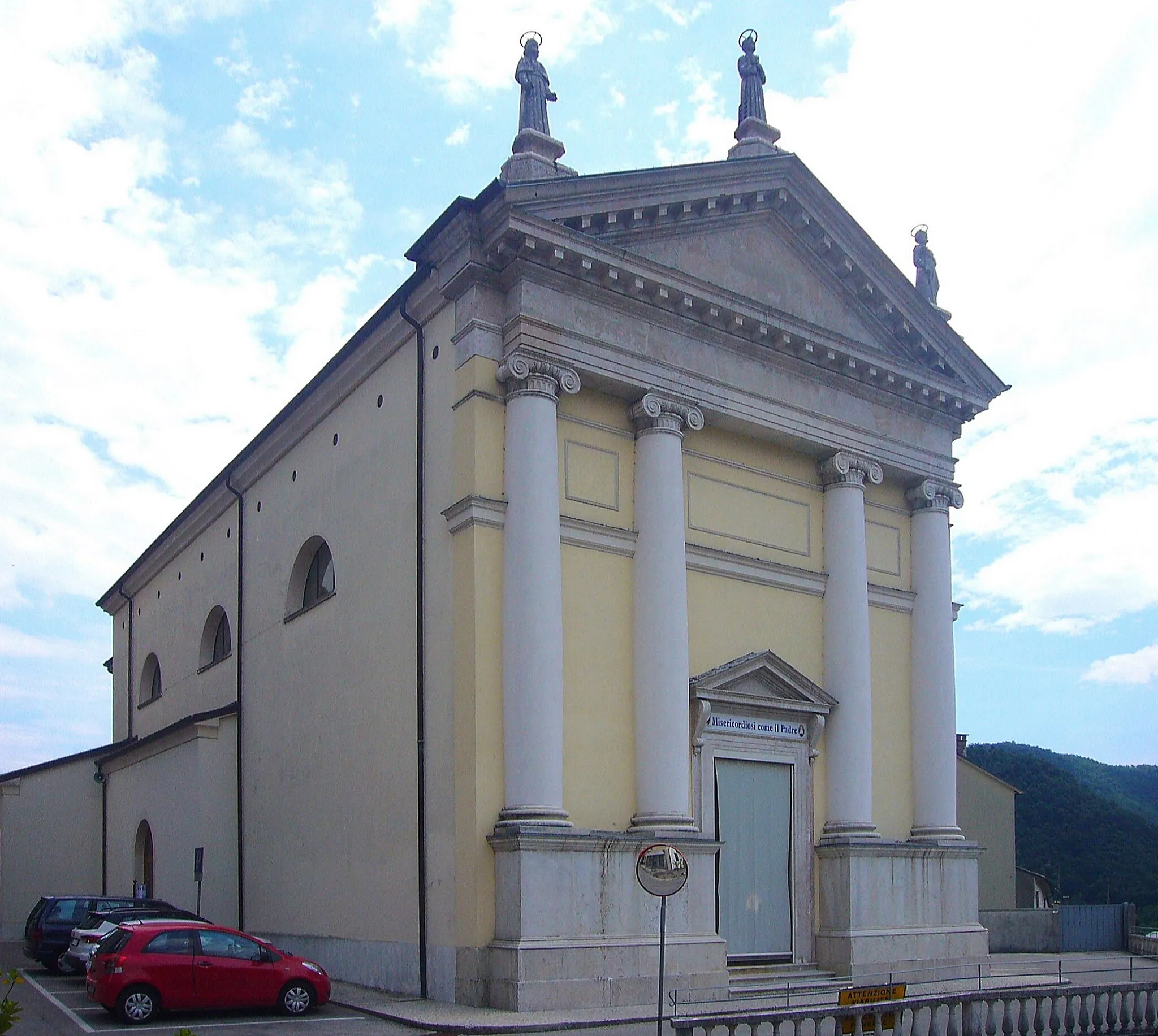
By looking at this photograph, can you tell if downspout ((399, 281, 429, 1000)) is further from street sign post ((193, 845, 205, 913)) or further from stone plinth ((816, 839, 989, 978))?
street sign post ((193, 845, 205, 913))

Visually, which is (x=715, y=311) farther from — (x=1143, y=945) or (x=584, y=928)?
(x=1143, y=945)

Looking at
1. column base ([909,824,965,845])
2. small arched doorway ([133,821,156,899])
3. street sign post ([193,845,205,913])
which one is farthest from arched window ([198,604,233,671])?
column base ([909,824,965,845])

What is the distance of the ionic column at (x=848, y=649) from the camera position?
20.5 m

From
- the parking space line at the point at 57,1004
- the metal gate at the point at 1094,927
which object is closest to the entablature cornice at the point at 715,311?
the parking space line at the point at 57,1004

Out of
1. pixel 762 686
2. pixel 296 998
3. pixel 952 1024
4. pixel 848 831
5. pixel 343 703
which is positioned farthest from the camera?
pixel 343 703

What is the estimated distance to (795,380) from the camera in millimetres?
21000

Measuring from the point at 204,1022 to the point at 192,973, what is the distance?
611 millimetres

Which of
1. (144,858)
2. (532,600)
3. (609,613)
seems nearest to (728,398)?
(609,613)

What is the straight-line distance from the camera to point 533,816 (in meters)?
16.4

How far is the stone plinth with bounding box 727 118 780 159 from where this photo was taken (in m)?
21.8

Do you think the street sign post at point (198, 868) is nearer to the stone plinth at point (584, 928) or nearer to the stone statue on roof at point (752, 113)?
the stone plinth at point (584, 928)

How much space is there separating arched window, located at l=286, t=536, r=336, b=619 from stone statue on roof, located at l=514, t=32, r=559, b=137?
7.76 m

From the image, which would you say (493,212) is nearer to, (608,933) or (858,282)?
(858,282)

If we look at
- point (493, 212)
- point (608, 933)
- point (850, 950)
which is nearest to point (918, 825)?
point (850, 950)
